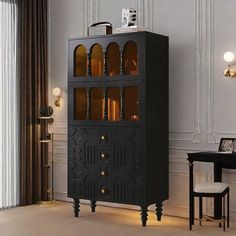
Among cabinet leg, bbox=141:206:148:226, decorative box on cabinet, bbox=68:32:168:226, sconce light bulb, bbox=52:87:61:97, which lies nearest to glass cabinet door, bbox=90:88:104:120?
decorative box on cabinet, bbox=68:32:168:226

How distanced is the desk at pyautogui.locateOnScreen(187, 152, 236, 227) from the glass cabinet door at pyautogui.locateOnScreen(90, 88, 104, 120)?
1203mm

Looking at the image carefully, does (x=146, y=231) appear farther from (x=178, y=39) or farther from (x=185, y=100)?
(x=178, y=39)

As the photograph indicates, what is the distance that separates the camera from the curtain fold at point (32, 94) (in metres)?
6.62

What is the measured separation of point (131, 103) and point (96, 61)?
0.72 meters

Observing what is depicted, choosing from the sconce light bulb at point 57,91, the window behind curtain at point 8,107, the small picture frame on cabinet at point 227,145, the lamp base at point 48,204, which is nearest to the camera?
the small picture frame on cabinet at point 227,145

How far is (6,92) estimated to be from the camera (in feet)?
21.2

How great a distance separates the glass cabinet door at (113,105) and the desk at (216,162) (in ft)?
3.23

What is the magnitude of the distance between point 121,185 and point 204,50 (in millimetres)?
1827

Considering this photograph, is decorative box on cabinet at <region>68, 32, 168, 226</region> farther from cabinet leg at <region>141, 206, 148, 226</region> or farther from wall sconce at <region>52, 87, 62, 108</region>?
wall sconce at <region>52, 87, 62, 108</region>

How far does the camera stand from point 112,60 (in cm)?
576

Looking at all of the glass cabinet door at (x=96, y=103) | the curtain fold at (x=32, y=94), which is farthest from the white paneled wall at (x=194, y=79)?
the curtain fold at (x=32, y=94)

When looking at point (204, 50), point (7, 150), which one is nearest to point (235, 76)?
point (204, 50)

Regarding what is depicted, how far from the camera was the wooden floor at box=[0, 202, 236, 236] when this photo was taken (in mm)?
5121

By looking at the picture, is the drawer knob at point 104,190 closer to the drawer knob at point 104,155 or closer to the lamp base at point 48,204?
the drawer knob at point 104,155
